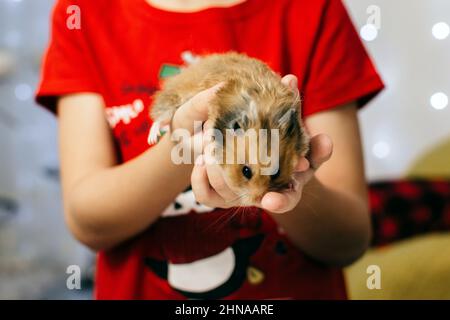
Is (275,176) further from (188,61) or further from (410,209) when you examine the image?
(410,209)

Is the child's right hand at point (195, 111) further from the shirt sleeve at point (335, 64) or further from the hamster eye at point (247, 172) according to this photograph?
the shirt sleeve at point (335, 64)

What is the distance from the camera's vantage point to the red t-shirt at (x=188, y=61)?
51cm

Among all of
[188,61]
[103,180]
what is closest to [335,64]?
[188,61]

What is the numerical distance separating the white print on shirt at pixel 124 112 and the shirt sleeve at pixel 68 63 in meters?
0.03

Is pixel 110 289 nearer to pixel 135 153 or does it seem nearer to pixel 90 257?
pixel 135 153

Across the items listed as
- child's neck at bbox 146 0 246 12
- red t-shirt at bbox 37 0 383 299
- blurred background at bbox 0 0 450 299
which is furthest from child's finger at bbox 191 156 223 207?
blurred background at bbox 0 0 450 299

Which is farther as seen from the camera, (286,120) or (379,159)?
(379,159)

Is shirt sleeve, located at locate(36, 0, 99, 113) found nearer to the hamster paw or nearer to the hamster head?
the hamster paw

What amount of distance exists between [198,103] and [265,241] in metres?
0.23

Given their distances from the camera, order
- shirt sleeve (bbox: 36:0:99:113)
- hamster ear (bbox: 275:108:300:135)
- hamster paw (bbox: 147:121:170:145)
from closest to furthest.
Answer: hamster ear (bbox: 275:108:300:135), hamster paw (bbox: 147:121:170:145), shirt sleeve (bbox: 36:0:99:113)

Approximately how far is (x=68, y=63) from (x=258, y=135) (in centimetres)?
32

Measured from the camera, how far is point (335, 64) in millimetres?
537

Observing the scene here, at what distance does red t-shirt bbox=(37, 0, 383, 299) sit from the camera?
1.69ft

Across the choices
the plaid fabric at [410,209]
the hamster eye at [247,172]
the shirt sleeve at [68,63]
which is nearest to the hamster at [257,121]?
the hamster eye at [247,172]
